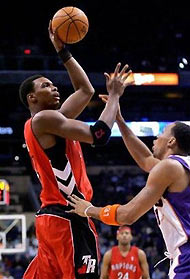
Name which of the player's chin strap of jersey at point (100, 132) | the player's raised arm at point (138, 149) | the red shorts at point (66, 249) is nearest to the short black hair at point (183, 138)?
the player's chin strap of jersey at point (100, 132)

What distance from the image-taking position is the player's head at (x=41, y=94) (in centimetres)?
408

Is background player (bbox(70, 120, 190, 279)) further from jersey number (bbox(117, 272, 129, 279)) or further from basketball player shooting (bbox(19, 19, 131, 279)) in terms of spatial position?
jersey number (bbox(117, 272, 129, 279))

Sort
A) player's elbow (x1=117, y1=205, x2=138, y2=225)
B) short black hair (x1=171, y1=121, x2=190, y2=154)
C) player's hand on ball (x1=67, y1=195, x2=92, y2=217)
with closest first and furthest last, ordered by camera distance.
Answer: player's elbow (x1=117, y1=205, x2=138, y2=225)
short black hair (x1=171, y1=121, x2=190, y2=154)
player's hand on ball (x1=67, y1=195, x2=92, y2=217)

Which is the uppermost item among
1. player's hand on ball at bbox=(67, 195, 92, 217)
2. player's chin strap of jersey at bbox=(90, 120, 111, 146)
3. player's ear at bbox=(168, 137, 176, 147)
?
player's chin strap of jersey at bbox=(90, 120, 111, 146)

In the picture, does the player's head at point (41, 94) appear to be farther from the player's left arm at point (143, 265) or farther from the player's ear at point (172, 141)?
the player's left arm at point (143, 265)

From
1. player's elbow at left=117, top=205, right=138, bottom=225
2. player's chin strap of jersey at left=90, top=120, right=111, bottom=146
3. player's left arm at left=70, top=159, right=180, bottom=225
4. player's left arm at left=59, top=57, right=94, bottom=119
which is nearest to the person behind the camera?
player's left arm at left=70, top=159, right=180, bottom=225

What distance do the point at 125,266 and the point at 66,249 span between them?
188 inches

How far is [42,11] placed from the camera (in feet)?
70.9

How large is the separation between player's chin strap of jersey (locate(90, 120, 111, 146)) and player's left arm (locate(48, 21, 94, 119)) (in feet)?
0.77

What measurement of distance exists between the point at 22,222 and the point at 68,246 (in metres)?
4.90

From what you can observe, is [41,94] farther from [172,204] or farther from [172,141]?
[172,204]

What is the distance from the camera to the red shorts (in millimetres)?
3824

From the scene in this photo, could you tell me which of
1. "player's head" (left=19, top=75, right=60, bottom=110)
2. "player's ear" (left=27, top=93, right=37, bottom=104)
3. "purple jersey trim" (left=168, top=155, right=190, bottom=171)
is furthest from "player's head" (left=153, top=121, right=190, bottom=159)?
"player's ear" (left=27, top=93, right=37, bottom=104)

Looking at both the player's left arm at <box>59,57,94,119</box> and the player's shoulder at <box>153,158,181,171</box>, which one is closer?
the player's shoulder at <box>153,158,181,171</box>
